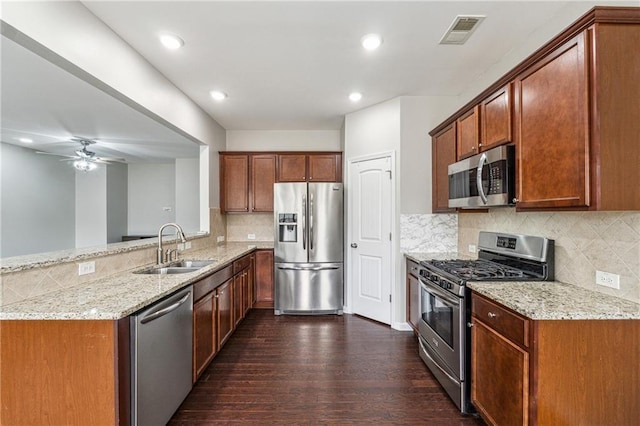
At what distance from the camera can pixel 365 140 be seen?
13.3 feet

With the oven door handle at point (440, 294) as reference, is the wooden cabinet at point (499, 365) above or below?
below

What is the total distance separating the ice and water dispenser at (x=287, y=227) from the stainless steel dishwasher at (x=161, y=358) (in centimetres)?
204

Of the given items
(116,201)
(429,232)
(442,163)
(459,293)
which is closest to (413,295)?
(429,232)

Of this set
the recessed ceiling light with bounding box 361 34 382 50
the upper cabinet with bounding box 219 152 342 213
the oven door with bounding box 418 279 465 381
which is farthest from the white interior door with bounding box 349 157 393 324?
the recessed ceiling light with bounding box 361 34 382 50

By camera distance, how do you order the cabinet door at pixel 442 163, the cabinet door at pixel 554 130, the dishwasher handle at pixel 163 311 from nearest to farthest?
the cabinet door at pixel 554 130, the dishwasher handle at pixel 163 311, the cabinet door at pixel 442 163

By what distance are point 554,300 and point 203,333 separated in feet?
8.10

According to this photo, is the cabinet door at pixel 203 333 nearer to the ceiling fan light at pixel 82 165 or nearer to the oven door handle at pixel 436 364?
the oven door handle at pixel 436 364

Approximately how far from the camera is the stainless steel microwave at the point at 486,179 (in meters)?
2.12

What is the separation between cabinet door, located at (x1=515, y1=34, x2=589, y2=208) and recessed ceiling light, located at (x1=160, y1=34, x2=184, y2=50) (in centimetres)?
253

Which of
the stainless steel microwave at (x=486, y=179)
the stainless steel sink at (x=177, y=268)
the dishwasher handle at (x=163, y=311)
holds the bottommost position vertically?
the dishwasher handle at (x=163, y=311)

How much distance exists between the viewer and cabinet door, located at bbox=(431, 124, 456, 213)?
3061 millimetres

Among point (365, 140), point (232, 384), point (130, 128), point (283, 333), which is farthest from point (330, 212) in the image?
point (130, 128)

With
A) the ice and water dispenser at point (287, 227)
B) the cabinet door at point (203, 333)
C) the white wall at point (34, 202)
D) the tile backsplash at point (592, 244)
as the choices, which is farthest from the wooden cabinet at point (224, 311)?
the white wall at point (34, 202)

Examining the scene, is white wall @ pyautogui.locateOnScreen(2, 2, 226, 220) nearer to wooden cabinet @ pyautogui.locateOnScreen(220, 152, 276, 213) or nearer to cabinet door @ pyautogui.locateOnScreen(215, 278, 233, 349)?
wooden cabinet @ pyautogui.locateOnScreen(220, 152, 276, 213)
